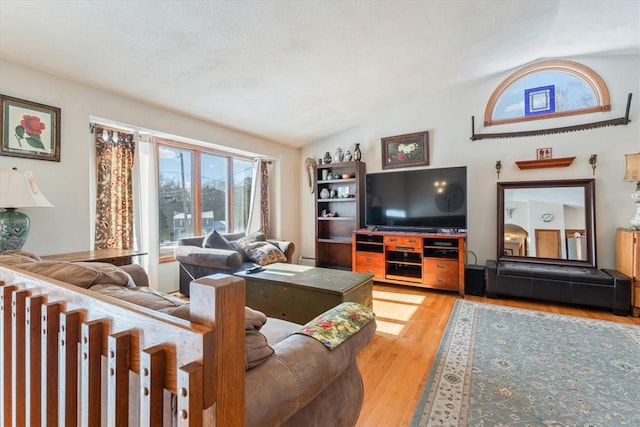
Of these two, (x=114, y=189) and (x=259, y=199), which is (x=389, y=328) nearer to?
(x=259, y=199)

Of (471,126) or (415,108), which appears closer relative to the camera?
(471,126)

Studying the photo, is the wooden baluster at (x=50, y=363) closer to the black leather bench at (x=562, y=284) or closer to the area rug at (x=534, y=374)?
the area rug at (x=534, y=374)

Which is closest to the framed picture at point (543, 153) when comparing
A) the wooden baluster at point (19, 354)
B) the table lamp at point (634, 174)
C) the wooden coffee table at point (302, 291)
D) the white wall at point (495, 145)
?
the white wall at point (495, 145)

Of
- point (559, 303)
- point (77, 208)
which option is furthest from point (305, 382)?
point (559, 303)

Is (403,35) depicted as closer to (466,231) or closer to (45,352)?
(466,231)

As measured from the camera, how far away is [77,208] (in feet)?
8.82

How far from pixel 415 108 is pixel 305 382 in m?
4.44

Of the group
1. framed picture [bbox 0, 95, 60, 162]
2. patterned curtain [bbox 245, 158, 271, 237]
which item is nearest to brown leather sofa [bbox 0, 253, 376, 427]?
framed picture [bbox 0, 95, 60, 162]

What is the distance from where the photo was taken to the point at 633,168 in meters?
3.04

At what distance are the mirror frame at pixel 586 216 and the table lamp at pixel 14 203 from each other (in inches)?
184

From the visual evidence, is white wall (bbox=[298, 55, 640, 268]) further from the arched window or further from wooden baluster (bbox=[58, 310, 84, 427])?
wooden baluster (bbox=[58, 310, 84, 427])

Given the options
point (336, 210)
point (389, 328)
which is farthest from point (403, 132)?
point (389, 328)

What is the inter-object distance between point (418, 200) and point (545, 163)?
154cm

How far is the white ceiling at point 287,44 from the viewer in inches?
82.6
